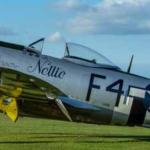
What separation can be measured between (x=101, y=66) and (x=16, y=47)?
7.19ft

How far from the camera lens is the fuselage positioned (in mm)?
12805

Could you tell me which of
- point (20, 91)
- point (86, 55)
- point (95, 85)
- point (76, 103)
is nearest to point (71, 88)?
point (76, 103)

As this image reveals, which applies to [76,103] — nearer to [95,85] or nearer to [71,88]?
[71,88]

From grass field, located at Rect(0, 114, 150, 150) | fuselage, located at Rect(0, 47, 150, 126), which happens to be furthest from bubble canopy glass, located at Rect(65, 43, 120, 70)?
grass field, located at Rect(0, 114, 150, 150)

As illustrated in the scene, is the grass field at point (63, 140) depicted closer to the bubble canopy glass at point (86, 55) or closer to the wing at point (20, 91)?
the wing at point (20, 91)

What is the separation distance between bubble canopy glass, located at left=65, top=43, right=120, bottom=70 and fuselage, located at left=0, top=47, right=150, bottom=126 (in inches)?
11.4

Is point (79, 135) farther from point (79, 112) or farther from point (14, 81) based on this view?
point (14, 81)

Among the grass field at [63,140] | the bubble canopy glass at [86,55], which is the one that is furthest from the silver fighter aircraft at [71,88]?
the grass field at [63,140]

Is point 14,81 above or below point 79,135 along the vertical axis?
above

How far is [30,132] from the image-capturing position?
1619cm

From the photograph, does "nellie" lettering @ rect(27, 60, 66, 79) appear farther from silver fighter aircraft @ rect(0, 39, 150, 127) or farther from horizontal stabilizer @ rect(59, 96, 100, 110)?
horizontal stabilizer @ rect(59, 96, 100, 110)

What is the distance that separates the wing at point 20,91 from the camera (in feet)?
41.8

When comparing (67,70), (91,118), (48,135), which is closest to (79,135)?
(48,135)

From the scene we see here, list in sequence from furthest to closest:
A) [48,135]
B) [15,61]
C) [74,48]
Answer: [48,135], [74,48], [15,61]
